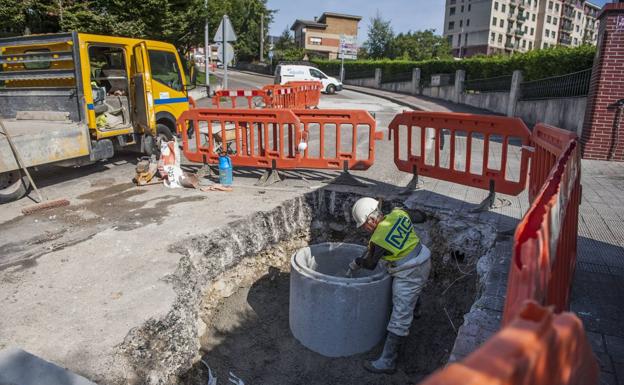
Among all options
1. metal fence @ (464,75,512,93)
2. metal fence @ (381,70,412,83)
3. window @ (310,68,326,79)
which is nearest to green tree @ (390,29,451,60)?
metal fence @ (381,70,412,83)

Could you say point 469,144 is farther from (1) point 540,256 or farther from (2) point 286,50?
(2) point 286,50

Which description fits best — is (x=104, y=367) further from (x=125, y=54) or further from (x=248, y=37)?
(x=248, y=37)

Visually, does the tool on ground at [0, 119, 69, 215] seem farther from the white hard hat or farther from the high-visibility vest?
the high-visibility vest

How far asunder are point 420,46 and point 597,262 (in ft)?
200

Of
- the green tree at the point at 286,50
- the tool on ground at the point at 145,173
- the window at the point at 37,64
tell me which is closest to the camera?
the tool on ground at the point at 145,173

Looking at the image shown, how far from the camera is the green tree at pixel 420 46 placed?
58.9m

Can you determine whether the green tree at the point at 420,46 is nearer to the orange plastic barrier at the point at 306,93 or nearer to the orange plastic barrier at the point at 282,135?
the orange plastic barrier at the point at 306,93

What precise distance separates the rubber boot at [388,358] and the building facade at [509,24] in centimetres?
7723

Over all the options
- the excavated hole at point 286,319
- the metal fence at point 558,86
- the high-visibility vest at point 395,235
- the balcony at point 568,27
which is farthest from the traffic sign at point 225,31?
the balcony at point 568,27

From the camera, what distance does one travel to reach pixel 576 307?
11.0 feet

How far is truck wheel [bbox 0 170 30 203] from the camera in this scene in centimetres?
610

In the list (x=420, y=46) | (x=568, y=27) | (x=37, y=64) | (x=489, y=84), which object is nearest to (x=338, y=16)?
(x=420, y=46)

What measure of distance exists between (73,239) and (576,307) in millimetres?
4753

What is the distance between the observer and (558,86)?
12398mm
